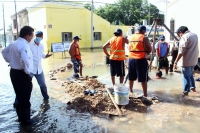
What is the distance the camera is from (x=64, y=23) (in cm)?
2416

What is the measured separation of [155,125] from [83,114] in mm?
1562

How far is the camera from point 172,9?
552 inches

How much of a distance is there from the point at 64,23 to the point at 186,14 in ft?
50.4

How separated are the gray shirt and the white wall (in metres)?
5.97

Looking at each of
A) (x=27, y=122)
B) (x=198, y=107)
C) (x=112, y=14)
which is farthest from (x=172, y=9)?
(x=112, y=14)

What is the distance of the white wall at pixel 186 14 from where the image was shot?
1085 centimetres

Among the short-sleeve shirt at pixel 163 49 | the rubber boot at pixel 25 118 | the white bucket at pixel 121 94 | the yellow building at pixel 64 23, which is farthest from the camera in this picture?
the yellow building at pixel 64 23

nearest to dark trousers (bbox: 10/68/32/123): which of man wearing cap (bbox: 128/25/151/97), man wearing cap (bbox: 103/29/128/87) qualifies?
man wearing cap (bbox: 128/25/151/97)

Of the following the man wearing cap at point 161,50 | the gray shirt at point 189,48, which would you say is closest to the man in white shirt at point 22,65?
the gray shirt at point 189,48

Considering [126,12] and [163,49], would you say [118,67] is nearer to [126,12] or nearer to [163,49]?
[163,49]

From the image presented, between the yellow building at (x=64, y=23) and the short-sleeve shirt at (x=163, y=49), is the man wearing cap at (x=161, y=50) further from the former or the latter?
the yellow building at (x=64, y=23)

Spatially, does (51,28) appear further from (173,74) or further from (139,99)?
(139,99)

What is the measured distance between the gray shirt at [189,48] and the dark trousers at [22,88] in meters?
3.87

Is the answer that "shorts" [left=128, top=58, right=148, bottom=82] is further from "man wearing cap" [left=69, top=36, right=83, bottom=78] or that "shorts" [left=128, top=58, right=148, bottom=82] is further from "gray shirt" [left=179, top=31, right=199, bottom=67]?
"man wearing cap" [left=69, top=36, right=83, bottom=78]
